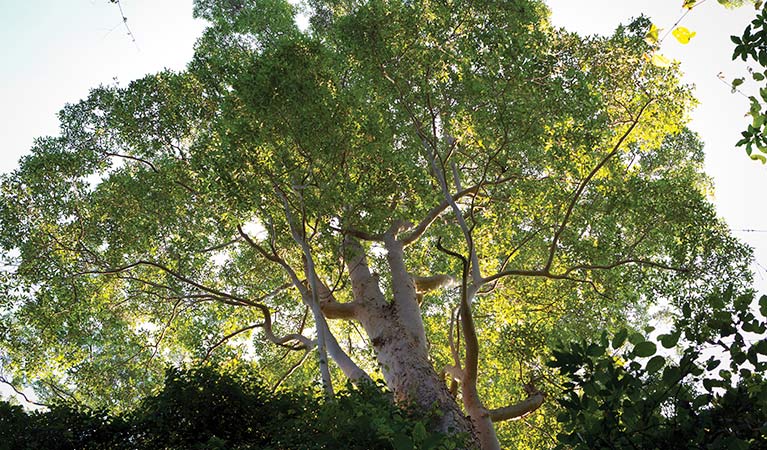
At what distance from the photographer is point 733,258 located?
32.1 feet

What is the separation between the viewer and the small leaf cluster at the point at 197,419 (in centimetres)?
626

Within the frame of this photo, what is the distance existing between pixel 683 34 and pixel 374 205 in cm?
698

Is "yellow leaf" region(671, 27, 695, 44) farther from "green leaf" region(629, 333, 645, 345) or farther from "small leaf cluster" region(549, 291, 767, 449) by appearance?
"green leaf" region(629, 333, 645, 345)

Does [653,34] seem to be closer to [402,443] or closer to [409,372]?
[402,443]

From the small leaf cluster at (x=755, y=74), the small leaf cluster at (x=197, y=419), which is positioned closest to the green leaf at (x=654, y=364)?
the small leaf cluster at (x=755, y=74)

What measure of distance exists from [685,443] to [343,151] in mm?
7342

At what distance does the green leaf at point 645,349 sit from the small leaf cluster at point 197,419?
420cm

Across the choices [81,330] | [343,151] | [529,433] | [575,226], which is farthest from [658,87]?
[81,330]

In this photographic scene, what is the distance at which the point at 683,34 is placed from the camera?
2223 mm

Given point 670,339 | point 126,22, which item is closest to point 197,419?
point 126,22

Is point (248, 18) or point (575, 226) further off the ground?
point (248, 18)

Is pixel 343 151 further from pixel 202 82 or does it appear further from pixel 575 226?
pixel 575 226

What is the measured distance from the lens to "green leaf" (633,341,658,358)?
81.4 inches

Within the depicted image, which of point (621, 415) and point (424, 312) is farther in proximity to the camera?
point (424, 312)
